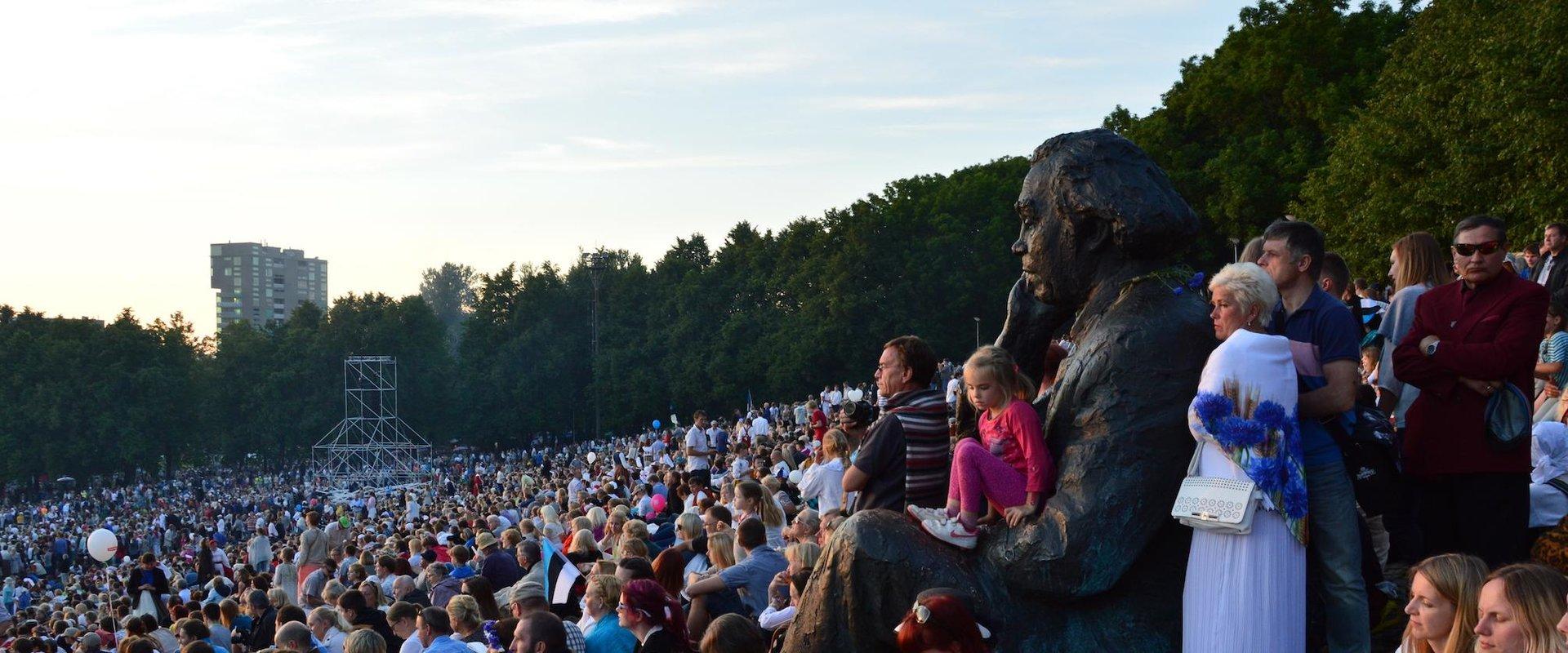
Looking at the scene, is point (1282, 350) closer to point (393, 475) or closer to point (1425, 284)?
point (1425, 284)

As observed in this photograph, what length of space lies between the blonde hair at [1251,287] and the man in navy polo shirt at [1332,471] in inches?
13.2

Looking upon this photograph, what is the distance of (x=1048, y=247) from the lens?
4895 mm

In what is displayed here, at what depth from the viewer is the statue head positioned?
4.70 metres

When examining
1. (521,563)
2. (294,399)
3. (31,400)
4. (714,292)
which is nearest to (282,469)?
(294,399)

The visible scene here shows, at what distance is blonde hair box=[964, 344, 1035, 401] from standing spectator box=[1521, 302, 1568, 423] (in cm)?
310

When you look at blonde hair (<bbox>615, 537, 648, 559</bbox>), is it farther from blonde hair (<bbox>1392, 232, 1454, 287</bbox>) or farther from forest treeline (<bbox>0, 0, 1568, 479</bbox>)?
forest treeline (<bbox>0, 0, 1568, 479</bbox>)

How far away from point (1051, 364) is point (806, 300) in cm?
4897

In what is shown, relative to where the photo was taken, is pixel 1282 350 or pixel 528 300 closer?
pixel 1282 350

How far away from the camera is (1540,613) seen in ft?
11.4

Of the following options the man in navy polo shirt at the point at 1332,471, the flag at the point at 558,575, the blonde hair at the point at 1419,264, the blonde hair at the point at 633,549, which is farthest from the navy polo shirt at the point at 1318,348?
the flag at the point at 558,575

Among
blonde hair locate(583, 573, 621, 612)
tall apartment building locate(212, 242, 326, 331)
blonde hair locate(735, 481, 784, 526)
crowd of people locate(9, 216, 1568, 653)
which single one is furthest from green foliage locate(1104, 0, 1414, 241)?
tall apartment building locate(212, 242, 326, 331)

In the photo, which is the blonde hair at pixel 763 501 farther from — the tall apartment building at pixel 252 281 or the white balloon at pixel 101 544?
the tall apartment building at pixel 252 281

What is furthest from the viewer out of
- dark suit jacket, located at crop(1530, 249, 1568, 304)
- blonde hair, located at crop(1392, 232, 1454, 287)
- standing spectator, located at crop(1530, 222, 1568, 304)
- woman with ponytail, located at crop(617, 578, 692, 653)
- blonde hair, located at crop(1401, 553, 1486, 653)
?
standing spectator, located at crop(1530, 222, 1568, 304)

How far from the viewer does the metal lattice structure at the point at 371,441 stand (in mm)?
57969
